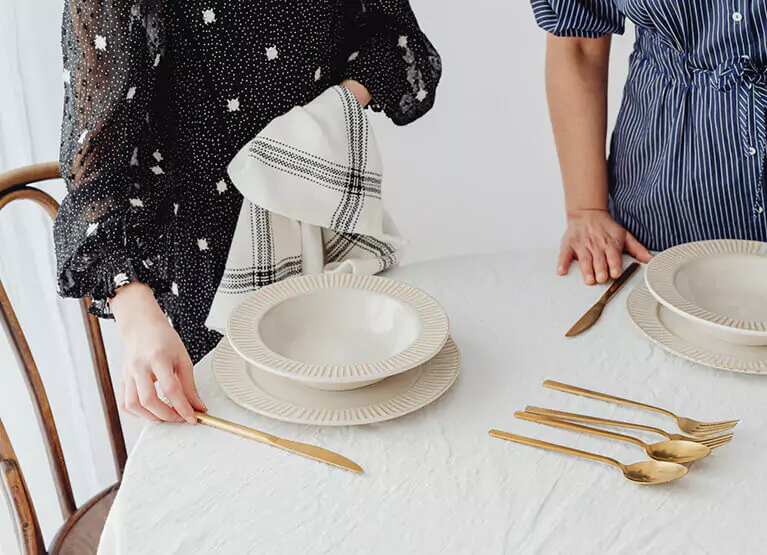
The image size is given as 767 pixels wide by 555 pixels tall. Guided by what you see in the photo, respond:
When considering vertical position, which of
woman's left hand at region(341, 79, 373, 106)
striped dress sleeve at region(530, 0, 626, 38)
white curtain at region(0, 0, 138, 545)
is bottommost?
white curtain at region(0, 0, 138, 545)

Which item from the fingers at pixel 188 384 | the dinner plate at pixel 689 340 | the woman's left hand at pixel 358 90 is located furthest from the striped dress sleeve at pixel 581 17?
the fingers at pixel 188 384

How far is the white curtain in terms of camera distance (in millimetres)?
1638

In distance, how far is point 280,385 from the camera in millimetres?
843

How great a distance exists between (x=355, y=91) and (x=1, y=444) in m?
0.72

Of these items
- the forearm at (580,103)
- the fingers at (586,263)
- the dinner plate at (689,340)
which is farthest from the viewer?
the forearm at (580,103)

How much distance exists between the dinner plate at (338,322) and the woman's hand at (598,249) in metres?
0.29

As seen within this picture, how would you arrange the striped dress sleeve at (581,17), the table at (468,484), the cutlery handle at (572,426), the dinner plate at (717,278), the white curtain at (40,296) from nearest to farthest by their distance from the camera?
the table at (468,484)
the cutlery handle at (572,426)
the dinner plate at (717,278)
the striped dress sleeve at (581,17)
the white curtain at (40,296)

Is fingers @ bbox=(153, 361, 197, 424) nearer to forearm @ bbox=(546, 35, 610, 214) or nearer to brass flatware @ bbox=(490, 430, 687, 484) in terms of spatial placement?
brass flatware @ bbox=(490, 430, 687, 484)

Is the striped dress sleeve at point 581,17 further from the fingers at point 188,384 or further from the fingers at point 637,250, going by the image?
the fingers at point 188,384

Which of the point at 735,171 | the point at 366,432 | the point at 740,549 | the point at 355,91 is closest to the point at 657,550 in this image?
the point at 740,549

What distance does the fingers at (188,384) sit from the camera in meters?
0.81

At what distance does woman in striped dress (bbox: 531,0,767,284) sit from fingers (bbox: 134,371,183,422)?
22.6 inches

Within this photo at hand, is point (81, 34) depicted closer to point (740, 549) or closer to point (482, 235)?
point (740, 549)

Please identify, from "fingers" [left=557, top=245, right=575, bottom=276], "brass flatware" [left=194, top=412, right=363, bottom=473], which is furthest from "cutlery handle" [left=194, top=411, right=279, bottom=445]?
"fingers" [left=557, top=245, right=575, bottom=276]
